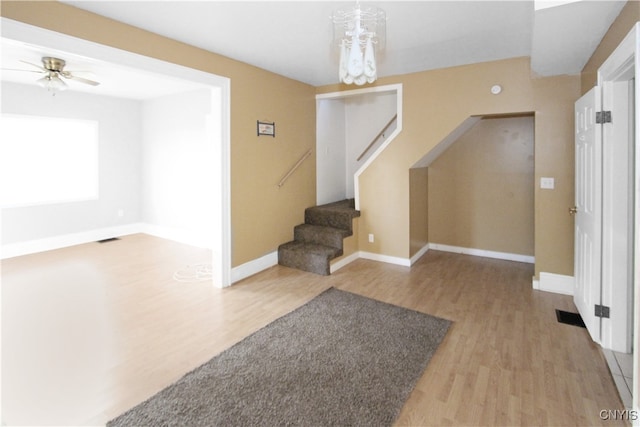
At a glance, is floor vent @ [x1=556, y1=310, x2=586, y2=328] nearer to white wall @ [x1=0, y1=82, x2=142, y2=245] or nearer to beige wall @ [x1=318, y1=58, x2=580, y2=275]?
beige wall @ [x1=318, y1=58, x2=580, y2=275]

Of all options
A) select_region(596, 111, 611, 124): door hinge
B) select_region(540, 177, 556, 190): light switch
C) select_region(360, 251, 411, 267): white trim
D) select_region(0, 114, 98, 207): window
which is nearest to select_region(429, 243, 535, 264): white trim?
select_region(360, 251, 411, 267): white trim

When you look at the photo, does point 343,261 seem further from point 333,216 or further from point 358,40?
point 358,40

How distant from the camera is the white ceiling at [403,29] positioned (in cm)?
246

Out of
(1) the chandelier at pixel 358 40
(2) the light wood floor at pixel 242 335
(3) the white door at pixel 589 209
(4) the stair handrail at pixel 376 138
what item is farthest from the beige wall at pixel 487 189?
(1) the chandelier at pixel 358 40

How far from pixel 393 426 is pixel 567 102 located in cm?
361

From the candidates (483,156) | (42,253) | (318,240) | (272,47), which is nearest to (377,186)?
(318,240)

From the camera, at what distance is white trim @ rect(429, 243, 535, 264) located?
4854mm

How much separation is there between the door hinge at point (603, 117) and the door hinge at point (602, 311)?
1.38 meters

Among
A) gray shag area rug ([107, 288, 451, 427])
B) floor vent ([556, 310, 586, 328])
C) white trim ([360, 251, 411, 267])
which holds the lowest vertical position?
gray shag area rug ([107, 288, 451, 427])

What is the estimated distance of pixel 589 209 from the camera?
109 inches

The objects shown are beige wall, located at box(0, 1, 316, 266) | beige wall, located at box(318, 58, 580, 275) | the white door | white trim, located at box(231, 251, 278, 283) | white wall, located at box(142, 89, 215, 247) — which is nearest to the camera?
the white door

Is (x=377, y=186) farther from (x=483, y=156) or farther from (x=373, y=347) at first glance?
(x=373, y=347)

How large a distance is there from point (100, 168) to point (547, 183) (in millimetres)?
6839

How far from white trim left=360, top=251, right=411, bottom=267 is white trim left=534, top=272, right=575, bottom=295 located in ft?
5.09
